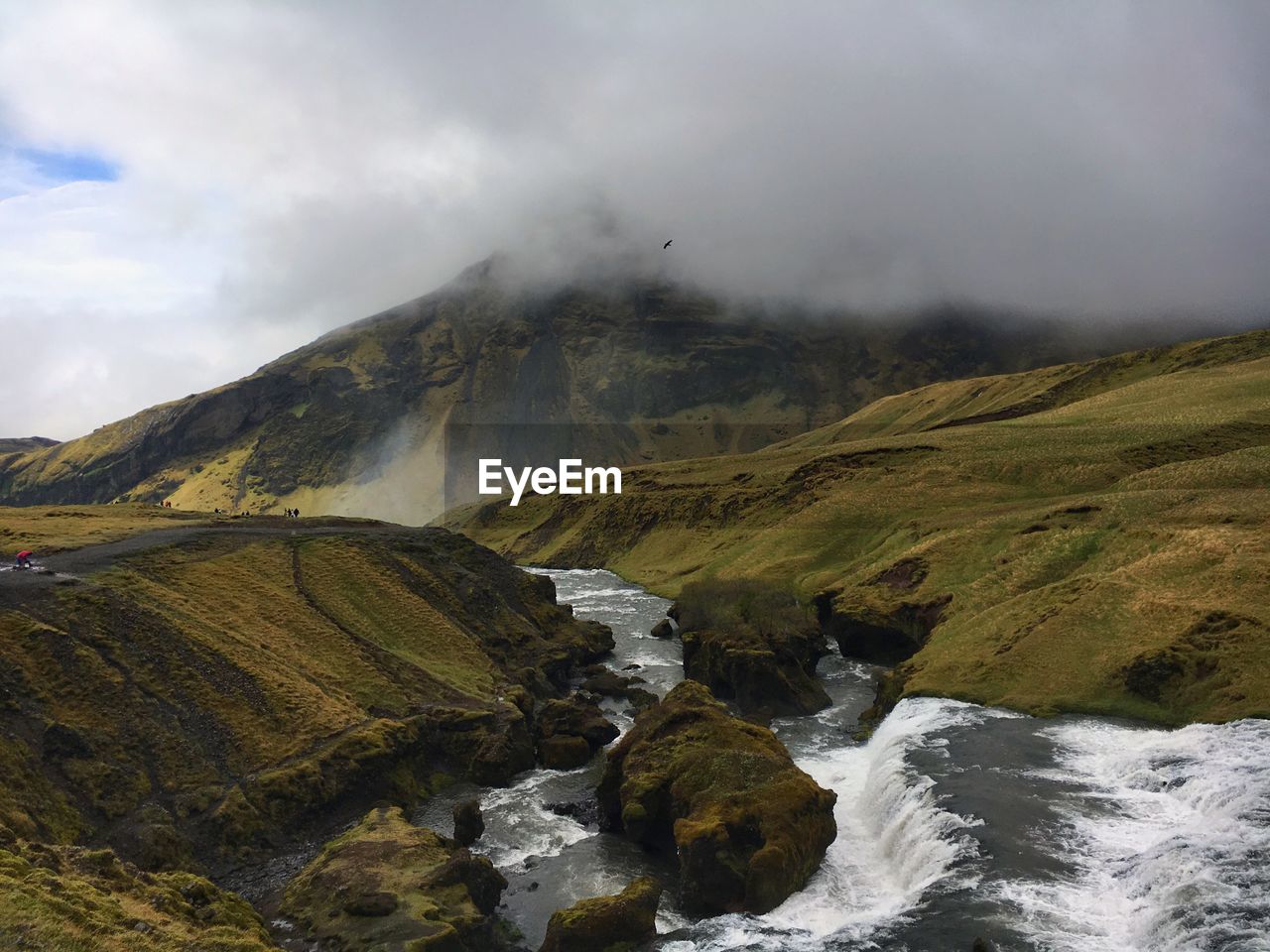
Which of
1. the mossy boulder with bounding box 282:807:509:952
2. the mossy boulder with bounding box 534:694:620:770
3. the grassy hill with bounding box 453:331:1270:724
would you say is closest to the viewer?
the mossy boulder with bounding box 282:807:509:952

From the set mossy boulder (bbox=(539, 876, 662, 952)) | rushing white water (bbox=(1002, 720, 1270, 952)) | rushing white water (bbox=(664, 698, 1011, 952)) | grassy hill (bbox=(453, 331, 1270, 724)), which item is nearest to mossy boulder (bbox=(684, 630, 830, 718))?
grassy hill (bbox=(453, 331, 1270, 724))

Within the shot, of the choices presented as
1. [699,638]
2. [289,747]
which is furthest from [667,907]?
[699,638]

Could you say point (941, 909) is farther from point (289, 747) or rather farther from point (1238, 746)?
point (289, 747)

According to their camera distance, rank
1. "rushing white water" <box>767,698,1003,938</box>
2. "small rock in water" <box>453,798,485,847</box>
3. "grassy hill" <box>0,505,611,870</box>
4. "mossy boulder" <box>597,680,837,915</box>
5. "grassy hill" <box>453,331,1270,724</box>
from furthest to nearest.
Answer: "grassy hill" <box>453,331,1270,724</box>
"small rock in water" <box>453,798,485,847</box>
"grassy hill" <box>0,505,611,870</box>
"mossy boulder" <box>597,680,837,915</box>
"rushing white water" <box>767,698,1003,938</box>

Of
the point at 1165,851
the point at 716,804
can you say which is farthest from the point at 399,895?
the point at 1165,851

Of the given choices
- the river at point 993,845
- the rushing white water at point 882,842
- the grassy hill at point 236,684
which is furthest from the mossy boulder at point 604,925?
the grassy hill at point 236,684

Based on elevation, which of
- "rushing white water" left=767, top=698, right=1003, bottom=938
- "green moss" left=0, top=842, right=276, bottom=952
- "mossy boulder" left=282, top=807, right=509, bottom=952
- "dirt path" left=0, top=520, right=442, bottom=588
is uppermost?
"dirt path" left=0, top=520, right=442, bottom=588

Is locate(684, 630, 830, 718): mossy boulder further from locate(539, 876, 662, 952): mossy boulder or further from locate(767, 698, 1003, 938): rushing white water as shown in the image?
locate(539, 876, 662, 952): mossy boulder
